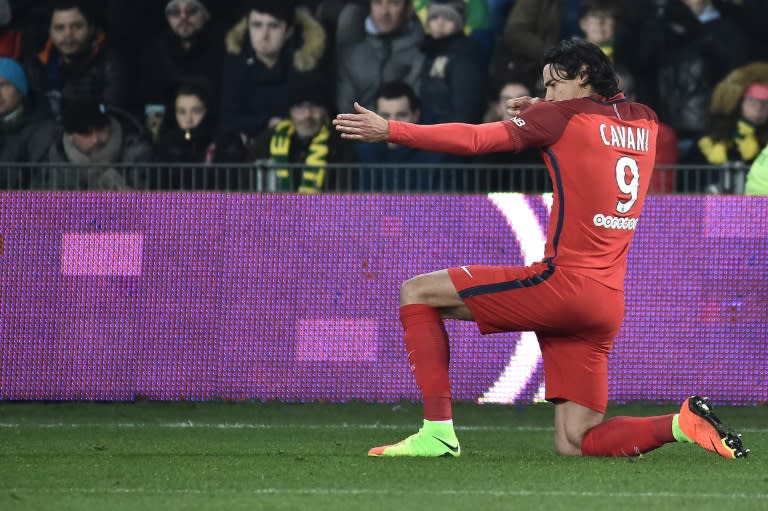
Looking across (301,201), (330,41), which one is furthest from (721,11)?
(301,201)

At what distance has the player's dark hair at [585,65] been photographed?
7191 mm

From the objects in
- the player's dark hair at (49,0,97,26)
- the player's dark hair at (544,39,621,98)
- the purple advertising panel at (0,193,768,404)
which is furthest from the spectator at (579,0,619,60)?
the player's dark hair at (544,39,621,98)

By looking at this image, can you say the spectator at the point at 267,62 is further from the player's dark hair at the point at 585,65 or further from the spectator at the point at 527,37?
the player's dark hair at the point at 585,65

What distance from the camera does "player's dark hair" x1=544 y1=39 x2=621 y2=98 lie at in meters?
7.19

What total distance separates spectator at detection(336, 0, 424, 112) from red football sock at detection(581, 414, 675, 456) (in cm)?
578

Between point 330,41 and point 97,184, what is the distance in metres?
2.91

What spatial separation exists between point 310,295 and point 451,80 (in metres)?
3.09

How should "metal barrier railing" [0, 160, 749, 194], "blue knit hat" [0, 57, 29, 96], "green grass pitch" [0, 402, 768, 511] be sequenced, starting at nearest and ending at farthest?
1. "green grass pitch" [0, 402, 768, 511]
2. "metal barrier railing" [0, 160, 749, 194]
3. "blue knit hat" [0, 57, 29, 96]

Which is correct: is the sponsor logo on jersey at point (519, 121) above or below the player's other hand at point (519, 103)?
below

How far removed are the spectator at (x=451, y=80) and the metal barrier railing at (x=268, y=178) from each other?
5.05 ft

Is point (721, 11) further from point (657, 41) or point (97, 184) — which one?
point (97, 184)

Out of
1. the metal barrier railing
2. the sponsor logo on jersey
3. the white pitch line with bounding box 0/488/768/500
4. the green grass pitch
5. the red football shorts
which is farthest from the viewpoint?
the metal barrier railing

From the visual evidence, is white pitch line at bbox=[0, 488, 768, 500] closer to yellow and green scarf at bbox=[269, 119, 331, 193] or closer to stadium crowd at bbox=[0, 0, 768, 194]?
yellow and green scarf at bbox=[269, 119, 331, 193]

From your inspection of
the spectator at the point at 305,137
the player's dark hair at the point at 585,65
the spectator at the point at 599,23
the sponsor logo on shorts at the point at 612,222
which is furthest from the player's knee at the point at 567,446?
the spectator at the point at 599,23
